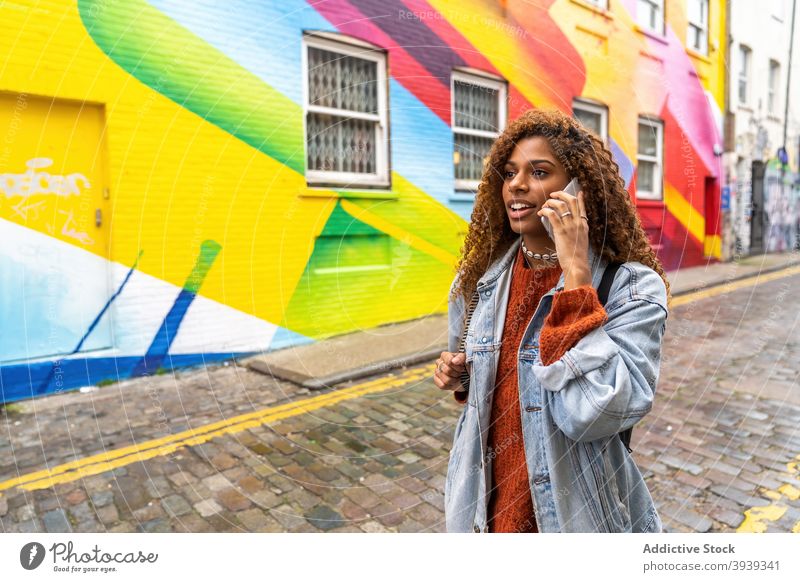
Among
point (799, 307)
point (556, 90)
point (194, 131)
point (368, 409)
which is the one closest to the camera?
point (556, 90)

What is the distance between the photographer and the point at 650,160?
4.11m

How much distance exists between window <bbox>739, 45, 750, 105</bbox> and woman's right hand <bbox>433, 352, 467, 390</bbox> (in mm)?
2836

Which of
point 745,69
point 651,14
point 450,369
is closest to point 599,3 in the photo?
point 651,14

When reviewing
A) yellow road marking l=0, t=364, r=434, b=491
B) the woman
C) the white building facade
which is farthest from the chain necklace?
yellow road marking l=0, t=364, r=434, b=491

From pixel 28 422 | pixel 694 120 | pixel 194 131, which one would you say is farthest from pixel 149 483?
pixel 694 120

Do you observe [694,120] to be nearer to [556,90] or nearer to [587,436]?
[556,90]

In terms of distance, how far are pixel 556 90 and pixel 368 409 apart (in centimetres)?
290

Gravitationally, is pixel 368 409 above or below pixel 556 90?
below

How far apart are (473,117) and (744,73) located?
1870 mm

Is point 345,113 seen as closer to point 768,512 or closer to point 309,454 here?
point 309,454

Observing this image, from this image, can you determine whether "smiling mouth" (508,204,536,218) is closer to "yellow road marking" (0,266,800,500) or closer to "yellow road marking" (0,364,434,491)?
"yellow road marking" (0,266,800,500)

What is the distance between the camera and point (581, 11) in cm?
362

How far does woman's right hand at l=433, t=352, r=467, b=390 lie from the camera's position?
1.65 metres

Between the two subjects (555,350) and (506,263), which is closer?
(555,350)
